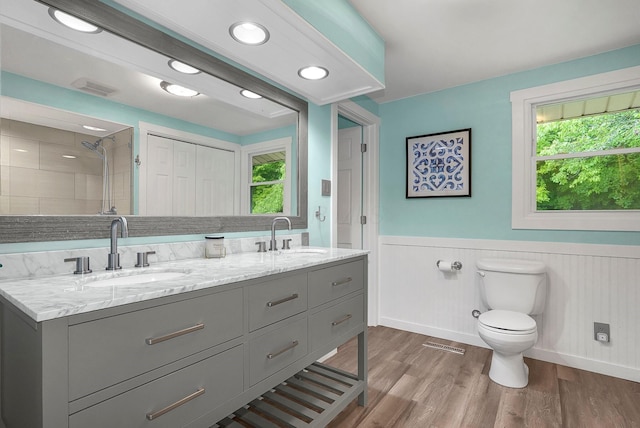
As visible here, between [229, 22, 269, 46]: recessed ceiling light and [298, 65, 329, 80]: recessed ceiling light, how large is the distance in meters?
0.38

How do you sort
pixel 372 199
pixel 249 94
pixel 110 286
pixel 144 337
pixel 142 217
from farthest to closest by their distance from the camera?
pixel 372 199, pixel 249 94, pixel 142 217, pixel 110 286, pixel 144 337

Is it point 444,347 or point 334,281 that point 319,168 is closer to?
point 334,281

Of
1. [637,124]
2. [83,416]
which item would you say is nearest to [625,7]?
[637,124]

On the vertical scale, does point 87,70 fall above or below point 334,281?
above

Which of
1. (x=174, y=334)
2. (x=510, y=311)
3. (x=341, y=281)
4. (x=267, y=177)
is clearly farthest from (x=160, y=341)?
(x=510, y=311)

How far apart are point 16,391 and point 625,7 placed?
322 centimetres

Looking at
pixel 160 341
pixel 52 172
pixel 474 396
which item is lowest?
pixel 474 396

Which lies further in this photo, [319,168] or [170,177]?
[319,168]

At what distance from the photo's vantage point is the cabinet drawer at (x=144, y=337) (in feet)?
2.59

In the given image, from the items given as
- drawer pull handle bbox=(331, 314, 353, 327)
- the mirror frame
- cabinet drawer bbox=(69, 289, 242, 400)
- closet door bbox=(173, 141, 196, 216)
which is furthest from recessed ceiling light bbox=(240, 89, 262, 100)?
drawer pull handle bbox=(331, 314, 353, 327)

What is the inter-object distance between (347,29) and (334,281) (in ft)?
4.59

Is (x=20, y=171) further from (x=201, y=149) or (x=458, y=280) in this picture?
(x=458, y=280)

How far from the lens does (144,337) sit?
91 centimetres

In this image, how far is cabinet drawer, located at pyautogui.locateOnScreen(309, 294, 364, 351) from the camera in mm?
1578
